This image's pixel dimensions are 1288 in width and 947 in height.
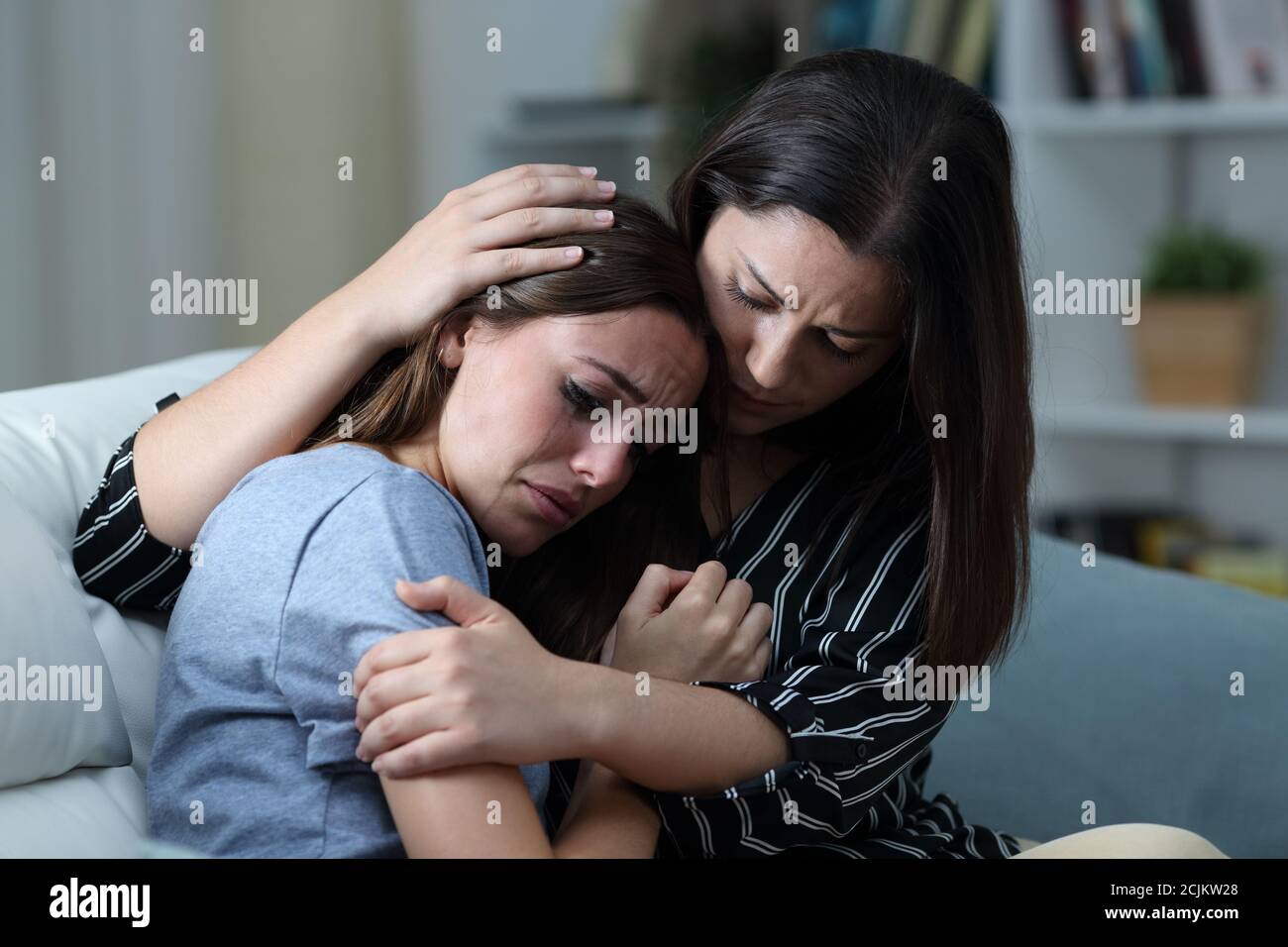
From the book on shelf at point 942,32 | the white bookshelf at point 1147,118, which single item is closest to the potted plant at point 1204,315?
the white bookshelf at point 1147,118

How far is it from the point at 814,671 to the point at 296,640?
385mm

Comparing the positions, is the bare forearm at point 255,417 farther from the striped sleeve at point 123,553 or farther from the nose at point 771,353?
the nose at point 771,353

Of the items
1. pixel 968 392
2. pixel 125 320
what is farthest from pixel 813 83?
pixel 125 320

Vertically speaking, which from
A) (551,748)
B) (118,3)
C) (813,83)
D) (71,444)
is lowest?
(551,748)

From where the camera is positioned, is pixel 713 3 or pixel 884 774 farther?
pixel 713 3

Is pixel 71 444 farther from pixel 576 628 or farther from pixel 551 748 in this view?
pixel 551 748

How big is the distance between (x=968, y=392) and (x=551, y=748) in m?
0.47

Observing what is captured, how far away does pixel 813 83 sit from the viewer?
1.09 metres

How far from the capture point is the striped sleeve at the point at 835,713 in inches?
37.9

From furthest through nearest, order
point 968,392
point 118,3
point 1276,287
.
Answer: point 1276,287 < point 118,3 < point 968,392

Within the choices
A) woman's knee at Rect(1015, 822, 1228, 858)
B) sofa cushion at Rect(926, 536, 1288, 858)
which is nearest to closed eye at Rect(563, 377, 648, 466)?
woman's knee at Rect(1015, 822, 1228, 858)

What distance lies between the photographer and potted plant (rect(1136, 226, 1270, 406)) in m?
2.48

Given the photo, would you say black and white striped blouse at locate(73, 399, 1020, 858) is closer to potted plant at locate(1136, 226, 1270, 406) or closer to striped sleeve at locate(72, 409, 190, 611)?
striped sleeve at locate(72, 409, 190, 611)
